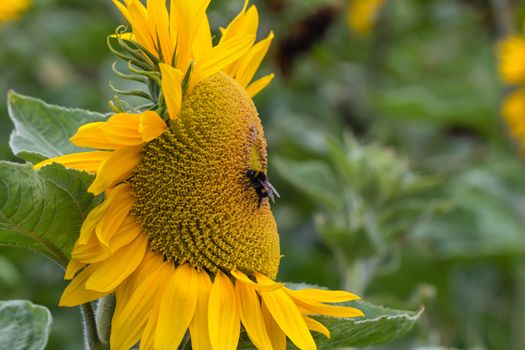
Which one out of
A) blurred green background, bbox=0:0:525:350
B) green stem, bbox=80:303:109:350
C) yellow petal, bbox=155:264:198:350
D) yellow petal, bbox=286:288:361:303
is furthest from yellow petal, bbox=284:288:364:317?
blurred green background, bbox=0:0:525:350

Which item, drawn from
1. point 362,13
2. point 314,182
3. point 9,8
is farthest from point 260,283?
point 362,13

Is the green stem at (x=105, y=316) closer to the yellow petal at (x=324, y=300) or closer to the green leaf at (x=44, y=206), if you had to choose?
the green leaf at (x=44, y=206)

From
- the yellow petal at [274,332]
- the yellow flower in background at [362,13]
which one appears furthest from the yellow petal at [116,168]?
the yellow flower in background at [362,13]

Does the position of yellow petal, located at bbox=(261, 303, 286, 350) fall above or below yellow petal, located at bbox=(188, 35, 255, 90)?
below

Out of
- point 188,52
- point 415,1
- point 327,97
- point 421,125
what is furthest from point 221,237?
point 415,1

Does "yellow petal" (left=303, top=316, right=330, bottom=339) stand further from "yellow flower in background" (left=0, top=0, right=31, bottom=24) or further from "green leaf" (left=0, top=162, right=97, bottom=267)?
"yellow flower in background" (left=0, top=0, right=31, bottom=24)

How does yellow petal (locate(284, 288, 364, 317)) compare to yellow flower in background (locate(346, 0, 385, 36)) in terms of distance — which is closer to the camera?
yellow petal (locate(284, 288, 364, 317))
